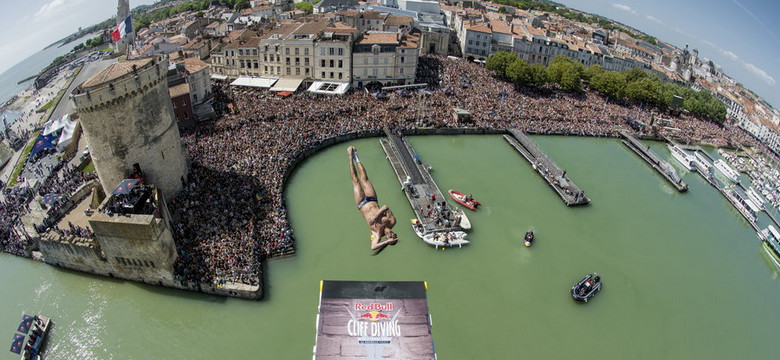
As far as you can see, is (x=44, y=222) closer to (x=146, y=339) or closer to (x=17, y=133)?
(x=146, y=339)

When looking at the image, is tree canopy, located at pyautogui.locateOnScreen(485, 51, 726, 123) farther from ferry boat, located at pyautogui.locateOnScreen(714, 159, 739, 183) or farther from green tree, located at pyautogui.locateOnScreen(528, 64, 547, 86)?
ferry boat, located at pyautogui.locateOnScreen(714, 159, 739, 183)

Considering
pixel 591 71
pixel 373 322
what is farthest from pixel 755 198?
pixel 373 322

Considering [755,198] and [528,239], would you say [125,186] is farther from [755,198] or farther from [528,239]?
[755,198]

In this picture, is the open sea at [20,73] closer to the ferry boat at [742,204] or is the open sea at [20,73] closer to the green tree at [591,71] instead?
the green tree at [591,71]

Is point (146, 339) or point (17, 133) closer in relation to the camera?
point (146, 339)

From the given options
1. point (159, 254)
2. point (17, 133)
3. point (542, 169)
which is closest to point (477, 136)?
point (542, 169)

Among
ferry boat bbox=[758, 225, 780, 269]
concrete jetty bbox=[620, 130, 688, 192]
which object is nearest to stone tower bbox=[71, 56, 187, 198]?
concrete jetty bbox=[620, 130, 688, 192]

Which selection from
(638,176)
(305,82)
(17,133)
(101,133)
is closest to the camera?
(101,133)
